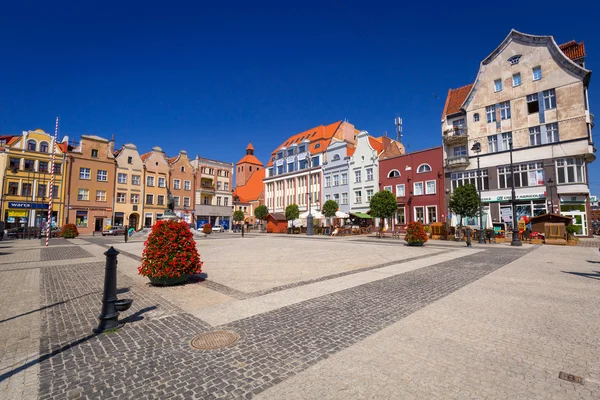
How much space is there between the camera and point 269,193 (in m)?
61.7

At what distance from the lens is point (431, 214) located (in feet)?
118

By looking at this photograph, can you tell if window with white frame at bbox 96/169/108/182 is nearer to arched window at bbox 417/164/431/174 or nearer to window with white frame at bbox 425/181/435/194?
arched window at bbox 417/164/431/174

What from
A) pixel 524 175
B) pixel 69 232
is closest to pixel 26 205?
pixel 69 232

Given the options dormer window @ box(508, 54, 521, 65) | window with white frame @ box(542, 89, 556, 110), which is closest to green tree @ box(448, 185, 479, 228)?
window with white frame @ box(542, 89, 556, 110)

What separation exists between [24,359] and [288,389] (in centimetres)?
323

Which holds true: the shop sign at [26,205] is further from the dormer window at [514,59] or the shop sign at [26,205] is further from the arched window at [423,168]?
the dormer window at [514,59]

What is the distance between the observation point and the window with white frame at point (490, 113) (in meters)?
33.2

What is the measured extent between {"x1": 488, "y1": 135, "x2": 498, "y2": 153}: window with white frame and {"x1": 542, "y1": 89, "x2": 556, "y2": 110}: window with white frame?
509 cm

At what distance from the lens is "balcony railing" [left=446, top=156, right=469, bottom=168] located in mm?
33312

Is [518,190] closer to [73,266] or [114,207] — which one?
[73,266]

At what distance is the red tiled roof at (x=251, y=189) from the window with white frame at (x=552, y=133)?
53639 mm

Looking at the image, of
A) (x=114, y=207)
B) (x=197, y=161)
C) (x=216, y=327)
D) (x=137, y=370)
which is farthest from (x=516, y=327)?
(x=197, y=161)

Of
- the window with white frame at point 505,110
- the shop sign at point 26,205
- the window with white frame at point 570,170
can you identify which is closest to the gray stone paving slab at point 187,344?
the window with white frame at point 570,170

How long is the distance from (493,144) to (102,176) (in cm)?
5408
